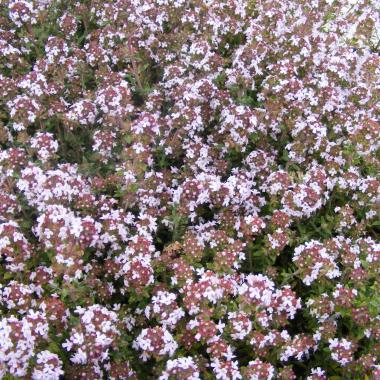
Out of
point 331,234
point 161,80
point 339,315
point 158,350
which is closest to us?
point 158,350

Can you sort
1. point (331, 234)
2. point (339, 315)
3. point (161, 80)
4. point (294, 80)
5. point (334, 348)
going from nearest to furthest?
point (334, 348), point (339, 315), point (331, 234), point (294, 80), point (161, 80)

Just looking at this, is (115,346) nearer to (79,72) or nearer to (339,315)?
(339,315)

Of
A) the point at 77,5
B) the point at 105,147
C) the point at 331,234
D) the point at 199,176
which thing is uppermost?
the point at 77,5

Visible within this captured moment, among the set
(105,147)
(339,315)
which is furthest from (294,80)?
(339,315)

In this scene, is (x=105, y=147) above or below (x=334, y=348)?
above

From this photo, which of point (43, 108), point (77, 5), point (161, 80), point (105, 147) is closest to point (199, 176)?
point (105, 147)

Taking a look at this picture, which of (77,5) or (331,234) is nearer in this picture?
(331,234)
